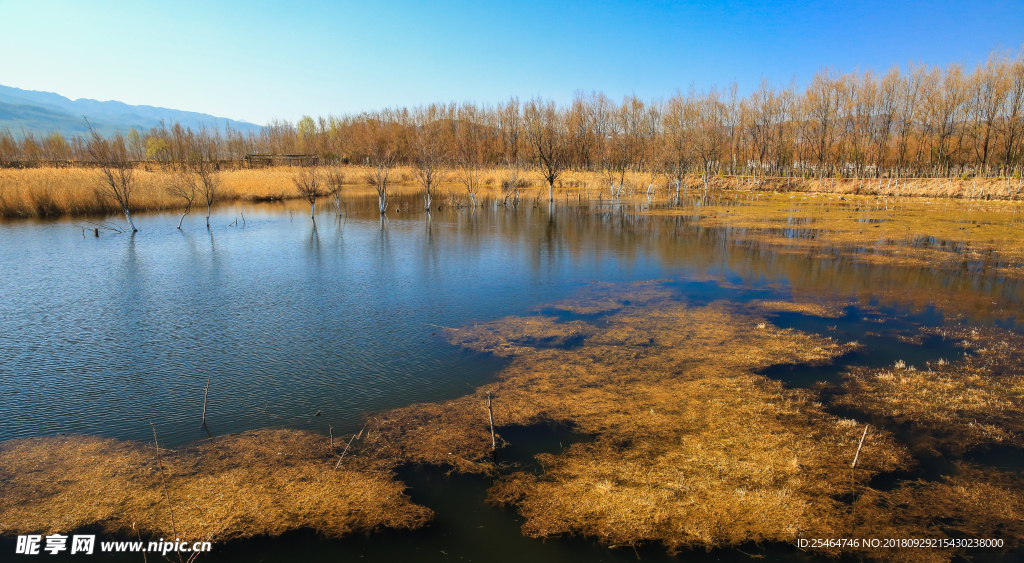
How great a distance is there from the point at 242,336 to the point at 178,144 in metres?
68.6

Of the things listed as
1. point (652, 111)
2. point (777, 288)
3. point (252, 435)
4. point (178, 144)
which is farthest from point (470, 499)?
point (178, 144)

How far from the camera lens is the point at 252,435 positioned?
6.86m

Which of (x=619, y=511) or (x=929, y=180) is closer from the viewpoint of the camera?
(x=619, y=511)

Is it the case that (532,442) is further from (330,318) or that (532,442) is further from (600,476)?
(330,318)

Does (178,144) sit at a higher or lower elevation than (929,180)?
higher

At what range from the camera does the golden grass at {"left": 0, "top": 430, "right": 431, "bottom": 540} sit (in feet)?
16.8

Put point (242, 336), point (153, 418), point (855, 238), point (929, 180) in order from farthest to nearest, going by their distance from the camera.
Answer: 1. point (929, 180)
2. point (855, 238)
3. point (242, 336)
4. point (153, 418)

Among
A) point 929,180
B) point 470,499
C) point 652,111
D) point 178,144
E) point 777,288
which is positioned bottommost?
point 470,499

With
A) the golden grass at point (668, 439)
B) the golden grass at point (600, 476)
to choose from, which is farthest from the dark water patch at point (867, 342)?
the golden grass at point (600, 476)

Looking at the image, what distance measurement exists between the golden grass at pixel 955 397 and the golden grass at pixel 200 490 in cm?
720

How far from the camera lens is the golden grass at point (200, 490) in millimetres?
5113

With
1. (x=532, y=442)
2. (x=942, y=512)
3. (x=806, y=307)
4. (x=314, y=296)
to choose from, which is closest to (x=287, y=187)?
(x=314, y=296)

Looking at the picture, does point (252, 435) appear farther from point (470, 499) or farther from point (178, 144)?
point (178, 144)

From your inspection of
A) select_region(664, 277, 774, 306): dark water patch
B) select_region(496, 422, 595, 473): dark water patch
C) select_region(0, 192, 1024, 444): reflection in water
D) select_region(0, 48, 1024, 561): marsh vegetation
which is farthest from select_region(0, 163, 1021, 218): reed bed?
select_region(496, 422, 595, 473): dark water patch
